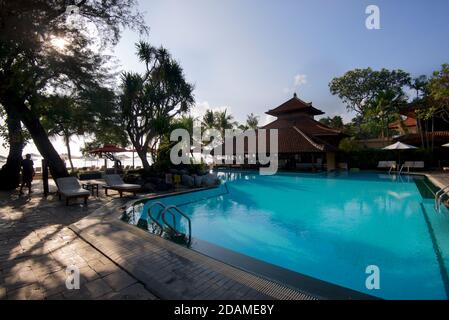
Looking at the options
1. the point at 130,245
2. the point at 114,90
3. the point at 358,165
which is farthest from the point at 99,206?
the point at 358,165

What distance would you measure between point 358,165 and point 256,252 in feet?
75.6

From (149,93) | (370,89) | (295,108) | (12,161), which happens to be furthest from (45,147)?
(370,89)

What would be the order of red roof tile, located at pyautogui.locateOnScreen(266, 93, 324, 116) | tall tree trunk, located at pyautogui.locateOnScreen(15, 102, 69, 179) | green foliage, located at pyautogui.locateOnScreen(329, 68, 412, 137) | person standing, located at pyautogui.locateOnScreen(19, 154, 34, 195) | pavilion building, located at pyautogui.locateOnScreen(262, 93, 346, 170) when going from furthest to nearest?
green foliage, located at pyautogui.locateOnScreen(329, 68, 412, 137) → red roof tile, located at pyautogui.locateOnScreen(266, 93, 324, 116) → pavilion building, located at pyautogui.locateOnScreen(262, 93, 346, 170) → tall tree trunk, located at pyautogui.locateOnScreen(15, 102, 69, 179) → person standing, located at pyautogui.locateOnScreen(19, 154, 34, 195)

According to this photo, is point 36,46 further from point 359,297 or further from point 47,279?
point 359,297

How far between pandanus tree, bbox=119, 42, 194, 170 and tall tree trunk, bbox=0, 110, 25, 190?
6406 millimetres

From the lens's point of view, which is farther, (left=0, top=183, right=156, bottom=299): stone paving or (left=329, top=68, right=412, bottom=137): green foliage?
(left=329, top=68, right=412, bottom=137): green foliage

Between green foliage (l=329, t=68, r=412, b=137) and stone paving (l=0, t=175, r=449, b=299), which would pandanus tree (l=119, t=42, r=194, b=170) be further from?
green foliage (l=329, t=68, r=412, b=137)

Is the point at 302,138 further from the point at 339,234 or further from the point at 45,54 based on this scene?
the point at 45,54

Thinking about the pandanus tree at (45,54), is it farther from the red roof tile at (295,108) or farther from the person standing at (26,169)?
the red roof tile at (295,108)

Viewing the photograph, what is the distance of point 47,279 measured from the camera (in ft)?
10.7

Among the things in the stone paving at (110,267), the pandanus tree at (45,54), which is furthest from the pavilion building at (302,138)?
the stone paving at (110,267)

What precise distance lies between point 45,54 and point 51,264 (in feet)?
31.7

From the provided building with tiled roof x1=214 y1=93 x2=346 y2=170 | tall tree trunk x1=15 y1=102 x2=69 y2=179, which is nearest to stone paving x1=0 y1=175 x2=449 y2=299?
tall tree trunk x1=15 y1=102 x2=69 y2=179

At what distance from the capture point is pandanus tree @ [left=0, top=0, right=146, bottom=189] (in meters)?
8.34
